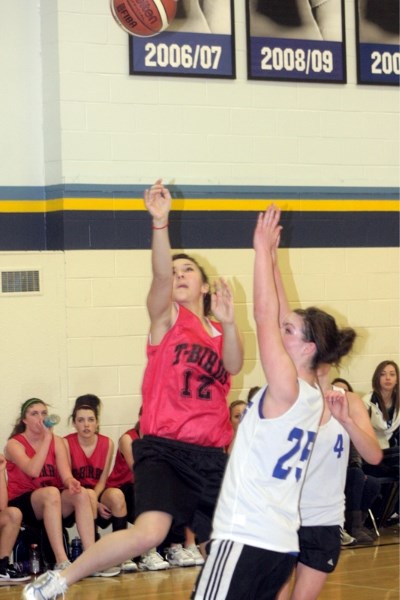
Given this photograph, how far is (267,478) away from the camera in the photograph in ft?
11.8

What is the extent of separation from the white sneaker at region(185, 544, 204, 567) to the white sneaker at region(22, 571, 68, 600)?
2900 millimetres

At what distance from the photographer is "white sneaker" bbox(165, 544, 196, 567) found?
7.36m

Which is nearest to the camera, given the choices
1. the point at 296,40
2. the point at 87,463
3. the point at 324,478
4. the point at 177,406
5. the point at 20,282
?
the point at 324,478

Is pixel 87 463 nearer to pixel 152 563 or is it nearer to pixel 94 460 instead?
pixel 94 460

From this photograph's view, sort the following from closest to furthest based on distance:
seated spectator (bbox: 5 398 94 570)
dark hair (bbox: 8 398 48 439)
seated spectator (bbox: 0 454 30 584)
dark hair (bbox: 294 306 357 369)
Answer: dark hair (bbox: 294 306 357 369), seated spectator (bbox: 0 454 30 584), seated spectator (bbox: 5 398 94 570), dark hair (bbox: 8 398 48 439)

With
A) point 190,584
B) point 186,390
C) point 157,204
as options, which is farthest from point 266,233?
point 190,584

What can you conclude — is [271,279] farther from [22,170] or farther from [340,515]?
[22,170]

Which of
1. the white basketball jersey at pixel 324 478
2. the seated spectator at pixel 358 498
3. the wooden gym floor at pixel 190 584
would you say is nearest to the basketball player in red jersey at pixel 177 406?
the white basketball jersey at pixel 324 478

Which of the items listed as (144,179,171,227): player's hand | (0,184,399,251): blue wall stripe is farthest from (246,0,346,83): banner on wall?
(144,179,171,227): player's hand

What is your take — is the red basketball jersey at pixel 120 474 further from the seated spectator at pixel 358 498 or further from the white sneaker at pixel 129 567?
the seated spectator at pixel 358 498

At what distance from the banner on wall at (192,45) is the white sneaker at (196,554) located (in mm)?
3622

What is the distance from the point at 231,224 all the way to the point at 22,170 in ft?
5.63

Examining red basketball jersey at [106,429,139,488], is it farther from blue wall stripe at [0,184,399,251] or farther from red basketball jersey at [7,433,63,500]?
blue wall stripe at [0,184,399,251]

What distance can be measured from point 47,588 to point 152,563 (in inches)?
112
